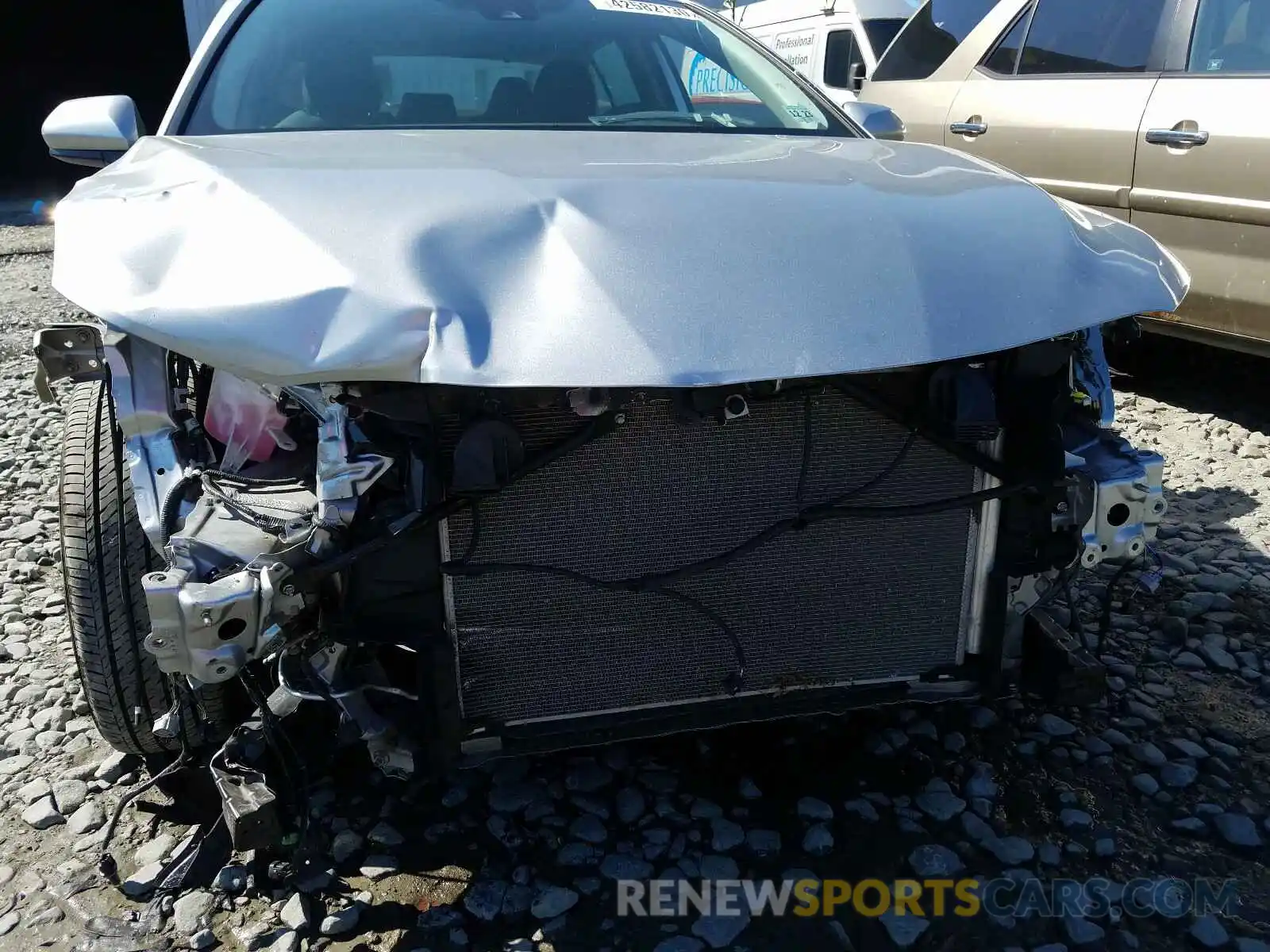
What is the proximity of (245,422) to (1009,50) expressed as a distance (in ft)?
13.5

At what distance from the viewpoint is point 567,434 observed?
1668 millimetres

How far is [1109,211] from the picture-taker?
4102mm

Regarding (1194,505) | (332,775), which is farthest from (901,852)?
(1194,505)

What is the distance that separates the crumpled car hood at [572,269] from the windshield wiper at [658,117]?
63 cm

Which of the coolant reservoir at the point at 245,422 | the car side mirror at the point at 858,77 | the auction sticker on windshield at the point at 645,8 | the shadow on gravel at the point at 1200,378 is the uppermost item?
the auction sticker on windshield at the point at 645,8

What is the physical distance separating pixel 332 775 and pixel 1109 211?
3.60m

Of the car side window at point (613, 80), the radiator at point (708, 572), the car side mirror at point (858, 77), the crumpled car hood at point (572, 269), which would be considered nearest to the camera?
the crumpled car hood at point (572, 269)

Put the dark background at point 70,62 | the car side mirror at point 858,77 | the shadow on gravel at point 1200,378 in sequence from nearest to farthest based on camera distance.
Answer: the shadow on gravel at point 1200,378
the car side mirror at point 858,77
the dark background at point 70,62

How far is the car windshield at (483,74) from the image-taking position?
241 cm

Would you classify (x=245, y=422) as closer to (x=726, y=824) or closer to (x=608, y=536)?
(x=608, y=536)

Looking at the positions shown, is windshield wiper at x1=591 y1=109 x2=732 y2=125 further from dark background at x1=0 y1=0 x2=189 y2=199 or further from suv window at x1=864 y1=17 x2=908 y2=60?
dark background at x1=0 y1=0 x2=189 y2=199

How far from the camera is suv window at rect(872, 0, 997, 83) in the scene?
4910mm

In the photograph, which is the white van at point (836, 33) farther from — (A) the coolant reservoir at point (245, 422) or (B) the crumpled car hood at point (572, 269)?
(A) the coolant reservoir at point (245, 422)

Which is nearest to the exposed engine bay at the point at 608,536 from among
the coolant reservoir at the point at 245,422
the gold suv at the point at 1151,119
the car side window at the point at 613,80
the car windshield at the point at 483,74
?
the coolant reservoir at the point at 245,422
